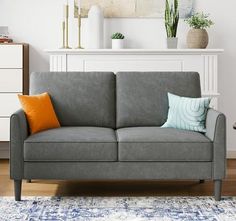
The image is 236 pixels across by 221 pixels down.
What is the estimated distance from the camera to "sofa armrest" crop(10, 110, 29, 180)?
336cm

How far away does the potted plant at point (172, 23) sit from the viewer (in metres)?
4.84

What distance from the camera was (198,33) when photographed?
15.8 feet

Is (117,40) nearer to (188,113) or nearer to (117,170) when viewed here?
(188,113)

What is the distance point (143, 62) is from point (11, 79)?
1235mm

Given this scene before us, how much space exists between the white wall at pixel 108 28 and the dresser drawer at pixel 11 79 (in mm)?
371

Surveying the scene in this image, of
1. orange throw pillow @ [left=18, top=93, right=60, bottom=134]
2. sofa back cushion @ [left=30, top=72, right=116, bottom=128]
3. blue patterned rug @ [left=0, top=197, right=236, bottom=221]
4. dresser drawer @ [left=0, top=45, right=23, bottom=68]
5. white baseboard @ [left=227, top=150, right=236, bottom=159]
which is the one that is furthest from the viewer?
white baseboard @ [left=227, top=150, right=236, bottom=159]

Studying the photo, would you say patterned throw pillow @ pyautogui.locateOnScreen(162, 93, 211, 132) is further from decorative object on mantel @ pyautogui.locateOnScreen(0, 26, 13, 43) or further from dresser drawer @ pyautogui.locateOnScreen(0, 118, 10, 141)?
decorative object on mantel @ pyautogui.locateOnScreen(0, 26, 13, 43)

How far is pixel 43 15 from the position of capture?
5070 mm

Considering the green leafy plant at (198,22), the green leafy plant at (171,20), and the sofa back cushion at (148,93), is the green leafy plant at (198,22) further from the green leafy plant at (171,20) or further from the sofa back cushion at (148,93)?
the sofa back cushion at (148,93)

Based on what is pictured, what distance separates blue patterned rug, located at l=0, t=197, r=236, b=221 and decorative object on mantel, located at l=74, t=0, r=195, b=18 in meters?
2.20

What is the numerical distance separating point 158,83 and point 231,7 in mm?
1545

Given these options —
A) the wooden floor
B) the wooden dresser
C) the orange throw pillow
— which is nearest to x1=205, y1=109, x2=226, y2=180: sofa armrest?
the wooden floor

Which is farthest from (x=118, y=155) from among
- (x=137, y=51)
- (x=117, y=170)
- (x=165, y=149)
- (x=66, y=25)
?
(x=66, y=25)

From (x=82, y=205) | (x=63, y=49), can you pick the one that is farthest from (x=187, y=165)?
(x=63, y=49)
